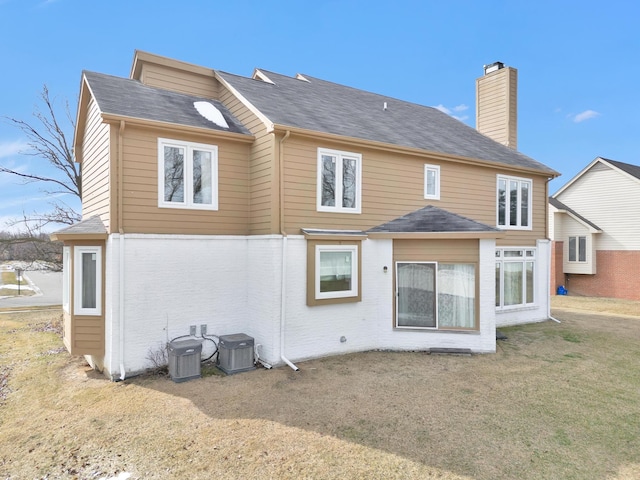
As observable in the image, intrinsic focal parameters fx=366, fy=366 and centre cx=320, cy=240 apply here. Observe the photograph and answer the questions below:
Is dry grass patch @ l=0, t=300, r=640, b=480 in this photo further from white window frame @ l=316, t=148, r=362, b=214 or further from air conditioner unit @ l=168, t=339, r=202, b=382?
white window frame @ l=316, t=148, r=362, b=214

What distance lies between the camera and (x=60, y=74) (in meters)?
17.6

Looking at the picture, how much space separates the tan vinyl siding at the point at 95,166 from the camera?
25.8 ft

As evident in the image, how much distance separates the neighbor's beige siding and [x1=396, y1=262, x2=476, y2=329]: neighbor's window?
6.08 feet

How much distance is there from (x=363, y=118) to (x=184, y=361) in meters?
8.44

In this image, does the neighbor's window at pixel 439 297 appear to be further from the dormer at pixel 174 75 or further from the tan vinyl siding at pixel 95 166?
the dormer at pixel 174 75

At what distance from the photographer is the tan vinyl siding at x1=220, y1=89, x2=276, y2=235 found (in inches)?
322

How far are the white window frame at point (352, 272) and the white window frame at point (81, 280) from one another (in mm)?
4648

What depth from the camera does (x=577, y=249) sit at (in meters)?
21.4

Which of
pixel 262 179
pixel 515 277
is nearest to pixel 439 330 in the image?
pixel 515 277

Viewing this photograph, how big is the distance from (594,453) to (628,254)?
20020mm

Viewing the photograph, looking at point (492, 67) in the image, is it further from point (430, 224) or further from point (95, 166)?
point (95, 166)

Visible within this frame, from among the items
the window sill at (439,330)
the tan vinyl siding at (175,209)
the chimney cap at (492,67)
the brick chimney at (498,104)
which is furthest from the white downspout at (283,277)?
the chimney cap at (492,67)

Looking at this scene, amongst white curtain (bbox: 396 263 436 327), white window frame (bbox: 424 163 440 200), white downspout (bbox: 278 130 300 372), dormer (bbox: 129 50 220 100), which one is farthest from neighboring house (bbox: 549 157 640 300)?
dormer (bbox: 129 50 220 100)

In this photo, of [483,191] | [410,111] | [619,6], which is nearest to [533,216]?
[483,191]
